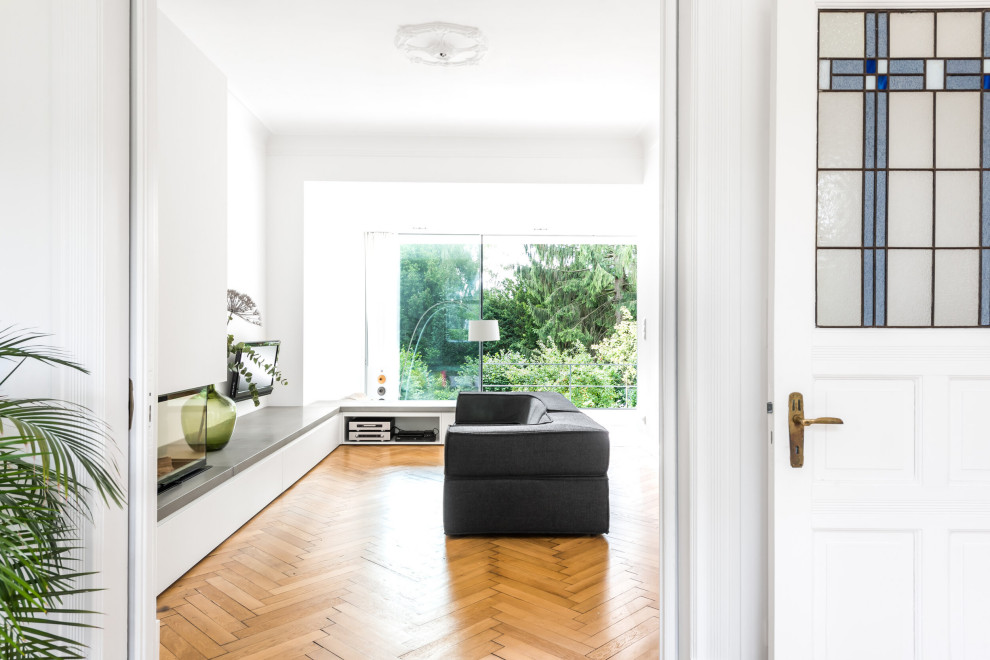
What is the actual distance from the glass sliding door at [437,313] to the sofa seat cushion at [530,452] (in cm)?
462

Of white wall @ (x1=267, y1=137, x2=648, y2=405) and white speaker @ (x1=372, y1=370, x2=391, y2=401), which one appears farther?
white speaker @ (x1=372, y1=370, x2=391, y2=401)

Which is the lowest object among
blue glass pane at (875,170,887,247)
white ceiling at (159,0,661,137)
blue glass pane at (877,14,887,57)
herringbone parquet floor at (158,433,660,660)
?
herringbone parquet floor at (158,433,660,660)

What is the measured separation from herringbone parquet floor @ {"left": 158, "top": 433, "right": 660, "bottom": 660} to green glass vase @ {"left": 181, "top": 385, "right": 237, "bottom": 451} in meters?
0.56

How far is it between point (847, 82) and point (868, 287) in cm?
54

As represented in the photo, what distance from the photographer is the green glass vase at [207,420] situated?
3.30 metres

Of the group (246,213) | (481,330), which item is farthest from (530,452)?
(481,330)

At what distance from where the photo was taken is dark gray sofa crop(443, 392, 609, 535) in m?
3.46

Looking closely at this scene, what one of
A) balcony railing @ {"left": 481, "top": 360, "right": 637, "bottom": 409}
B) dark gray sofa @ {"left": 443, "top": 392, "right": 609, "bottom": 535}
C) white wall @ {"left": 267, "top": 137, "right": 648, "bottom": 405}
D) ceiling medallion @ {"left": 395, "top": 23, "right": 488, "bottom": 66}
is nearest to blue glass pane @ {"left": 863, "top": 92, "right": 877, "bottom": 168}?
dark gray sofa @ {"left": 443, "top": 392, "right": 609, "bottom": 535}

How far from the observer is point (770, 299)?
1646mm

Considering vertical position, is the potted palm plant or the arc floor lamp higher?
the arc floor lamp

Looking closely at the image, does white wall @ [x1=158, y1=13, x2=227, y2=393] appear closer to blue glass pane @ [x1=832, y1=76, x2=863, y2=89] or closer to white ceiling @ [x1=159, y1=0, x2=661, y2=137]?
white ceiling @ [x1=159, y1=0, x2=661, y2=137]

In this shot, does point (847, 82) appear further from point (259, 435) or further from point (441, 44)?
point (259, 435)

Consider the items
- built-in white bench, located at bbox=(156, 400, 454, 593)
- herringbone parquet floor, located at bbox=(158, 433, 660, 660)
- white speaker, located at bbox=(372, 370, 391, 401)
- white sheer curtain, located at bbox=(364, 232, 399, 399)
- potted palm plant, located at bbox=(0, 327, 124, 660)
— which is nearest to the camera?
potted palm plant, located at bbox=(0, 327, 124, 660)

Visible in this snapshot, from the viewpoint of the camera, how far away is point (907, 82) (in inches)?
65.0
